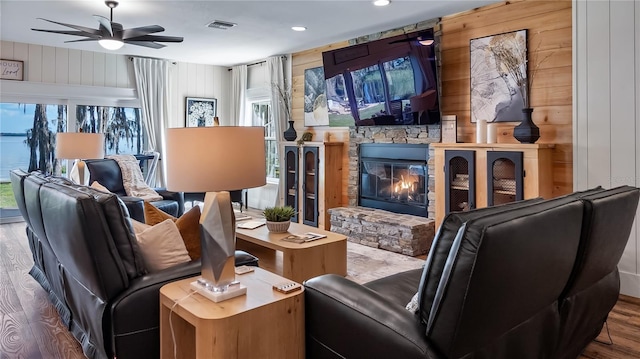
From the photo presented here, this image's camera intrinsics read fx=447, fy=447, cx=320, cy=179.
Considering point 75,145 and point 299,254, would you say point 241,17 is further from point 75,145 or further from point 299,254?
point 299,254

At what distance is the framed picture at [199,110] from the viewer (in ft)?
24.8

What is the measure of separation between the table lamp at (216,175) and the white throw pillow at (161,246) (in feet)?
1.50

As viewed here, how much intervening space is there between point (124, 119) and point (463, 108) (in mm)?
5209

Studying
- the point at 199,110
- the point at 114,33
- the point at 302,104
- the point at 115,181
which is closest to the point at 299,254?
the point at 114,33

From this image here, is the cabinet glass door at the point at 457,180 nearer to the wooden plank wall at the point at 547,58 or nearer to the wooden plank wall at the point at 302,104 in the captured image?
the wooden plank wall at the point at 547,58

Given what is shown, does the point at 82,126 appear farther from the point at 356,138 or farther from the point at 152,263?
the point at 152,263

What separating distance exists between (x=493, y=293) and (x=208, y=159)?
1.13 metres

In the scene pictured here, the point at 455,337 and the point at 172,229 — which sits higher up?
the point at 172,229

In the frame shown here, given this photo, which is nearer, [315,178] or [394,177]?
[394,177]

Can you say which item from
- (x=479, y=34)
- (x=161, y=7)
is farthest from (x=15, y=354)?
(x=479, y=34)

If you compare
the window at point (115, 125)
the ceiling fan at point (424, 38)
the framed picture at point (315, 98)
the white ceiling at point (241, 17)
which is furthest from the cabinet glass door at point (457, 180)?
the window at point (115, 125)

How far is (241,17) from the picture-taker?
4.70 m

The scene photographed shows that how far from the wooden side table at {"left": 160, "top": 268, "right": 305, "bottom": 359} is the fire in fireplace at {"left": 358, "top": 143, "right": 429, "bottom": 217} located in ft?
10.6

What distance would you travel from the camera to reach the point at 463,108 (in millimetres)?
4551
